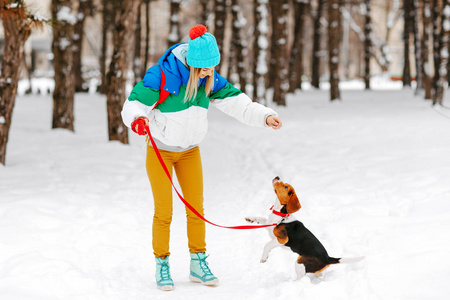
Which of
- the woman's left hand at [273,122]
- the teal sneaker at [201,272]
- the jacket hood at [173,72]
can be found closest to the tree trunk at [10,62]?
the jacket hood at [173,72]

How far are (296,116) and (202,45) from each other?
40.9 ft

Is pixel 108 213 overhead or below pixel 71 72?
below

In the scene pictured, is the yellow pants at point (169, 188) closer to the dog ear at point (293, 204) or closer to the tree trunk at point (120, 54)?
the dog ear at point (293, 204)

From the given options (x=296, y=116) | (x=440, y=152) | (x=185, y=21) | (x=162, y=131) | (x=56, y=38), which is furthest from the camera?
(x=185, y=21)

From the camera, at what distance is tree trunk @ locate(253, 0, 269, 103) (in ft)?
57.3

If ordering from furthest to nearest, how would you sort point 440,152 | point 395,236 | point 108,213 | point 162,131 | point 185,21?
point 185,21, point 440,152, point 108,213, point 395,236, point 162,131

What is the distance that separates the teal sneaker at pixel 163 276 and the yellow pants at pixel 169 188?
6 centimetres

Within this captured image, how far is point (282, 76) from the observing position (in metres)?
18.4

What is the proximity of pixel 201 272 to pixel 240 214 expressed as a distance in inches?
89.7

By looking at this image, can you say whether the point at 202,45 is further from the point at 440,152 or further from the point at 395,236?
the point at 440,152

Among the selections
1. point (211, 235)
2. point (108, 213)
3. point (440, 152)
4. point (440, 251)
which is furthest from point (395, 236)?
point (440, 152)

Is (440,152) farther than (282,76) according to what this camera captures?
No

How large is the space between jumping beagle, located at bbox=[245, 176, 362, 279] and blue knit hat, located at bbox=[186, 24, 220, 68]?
1.07m

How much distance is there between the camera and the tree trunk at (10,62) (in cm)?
798
